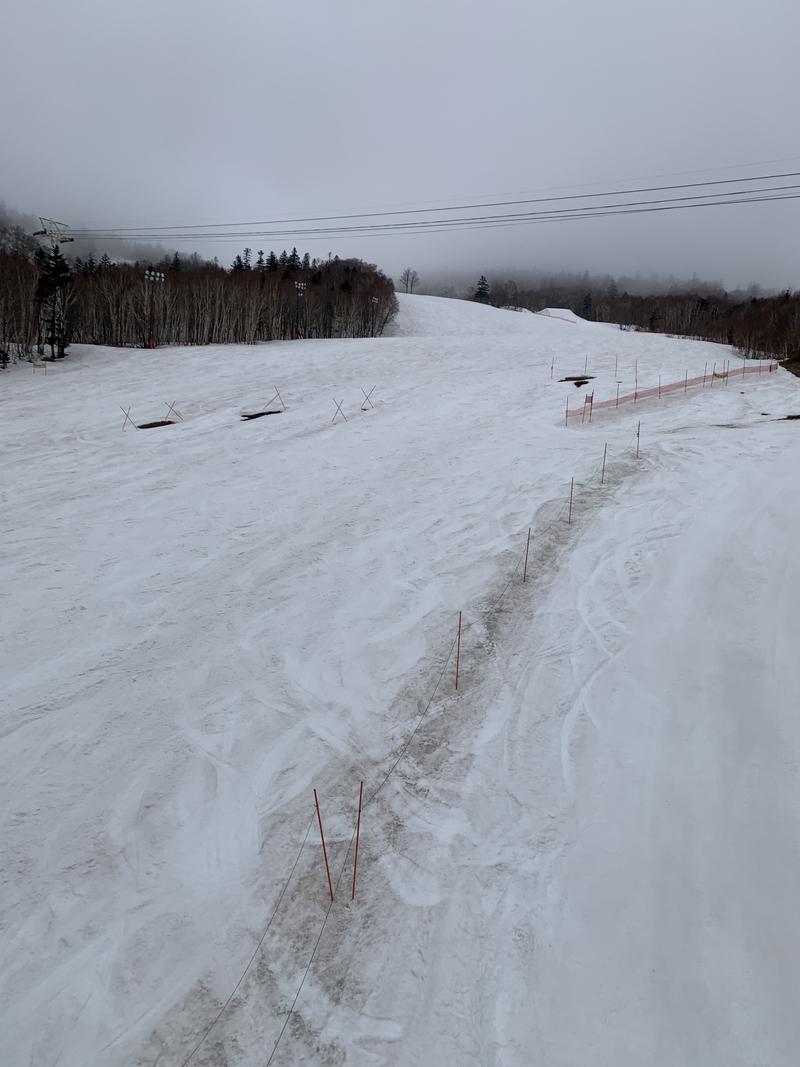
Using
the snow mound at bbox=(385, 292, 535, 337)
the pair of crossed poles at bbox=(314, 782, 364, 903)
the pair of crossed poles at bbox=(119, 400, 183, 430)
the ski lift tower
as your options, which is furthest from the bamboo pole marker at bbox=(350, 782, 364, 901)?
the snow mound at bbox=(385, 292, 535, 337)

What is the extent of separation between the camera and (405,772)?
17.5 ft

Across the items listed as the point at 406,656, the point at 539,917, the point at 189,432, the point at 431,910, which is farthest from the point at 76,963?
the point at 189,432

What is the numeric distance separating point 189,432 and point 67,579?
30.3 feet

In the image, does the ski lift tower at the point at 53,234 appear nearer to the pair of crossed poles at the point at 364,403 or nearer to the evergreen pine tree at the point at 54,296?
the evergreen pine tree at the point at 54,296

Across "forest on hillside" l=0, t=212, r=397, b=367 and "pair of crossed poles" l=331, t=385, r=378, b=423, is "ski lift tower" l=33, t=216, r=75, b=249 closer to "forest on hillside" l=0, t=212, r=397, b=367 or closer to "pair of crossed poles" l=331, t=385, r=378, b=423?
"forest on hillside" l=0, t=212, r=397, b=367

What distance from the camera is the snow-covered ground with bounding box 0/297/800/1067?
361 cm

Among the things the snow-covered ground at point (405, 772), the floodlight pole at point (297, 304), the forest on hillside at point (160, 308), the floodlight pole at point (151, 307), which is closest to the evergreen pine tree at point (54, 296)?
the forest on hillside at point (160, 308)

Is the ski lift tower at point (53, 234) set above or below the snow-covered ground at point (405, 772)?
above

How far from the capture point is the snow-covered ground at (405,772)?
361 centimetres

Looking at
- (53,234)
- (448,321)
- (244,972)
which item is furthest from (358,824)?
(448,321)

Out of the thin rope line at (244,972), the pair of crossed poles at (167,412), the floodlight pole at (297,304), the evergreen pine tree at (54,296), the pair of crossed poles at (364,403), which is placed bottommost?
the thin rope line at (244,972)

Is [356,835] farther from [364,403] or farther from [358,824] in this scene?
[364,403]

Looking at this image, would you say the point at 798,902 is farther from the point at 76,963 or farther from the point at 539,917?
the point at 76,963

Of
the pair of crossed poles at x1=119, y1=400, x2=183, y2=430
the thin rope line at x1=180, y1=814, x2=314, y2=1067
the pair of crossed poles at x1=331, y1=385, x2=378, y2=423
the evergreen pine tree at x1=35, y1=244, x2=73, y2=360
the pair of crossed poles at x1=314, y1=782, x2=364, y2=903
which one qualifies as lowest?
the thin rope line at x1=180, y1=814, x2=314, y2=1067
